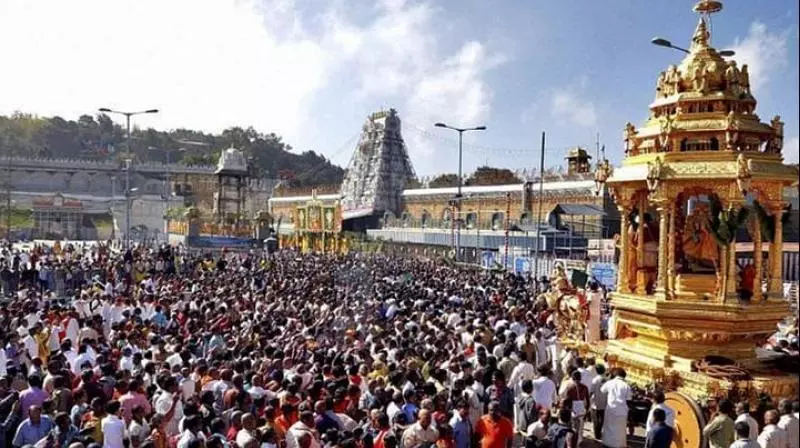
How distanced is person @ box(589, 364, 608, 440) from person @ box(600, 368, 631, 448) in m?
0.50

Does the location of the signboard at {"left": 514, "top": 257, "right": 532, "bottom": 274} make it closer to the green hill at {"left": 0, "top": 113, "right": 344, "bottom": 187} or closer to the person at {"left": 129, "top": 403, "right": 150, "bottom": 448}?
the person at {"left": 129, "top": 403, "right": 150, "bottom": 448}

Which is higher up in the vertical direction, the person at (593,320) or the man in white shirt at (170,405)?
the person at (593,320)

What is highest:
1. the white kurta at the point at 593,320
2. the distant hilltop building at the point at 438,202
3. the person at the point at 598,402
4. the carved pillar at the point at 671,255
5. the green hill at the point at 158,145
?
the green hill at the point at 158,145

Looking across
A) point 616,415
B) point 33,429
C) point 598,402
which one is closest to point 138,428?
point 33,429

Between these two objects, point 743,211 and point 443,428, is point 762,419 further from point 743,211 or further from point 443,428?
point 443,428

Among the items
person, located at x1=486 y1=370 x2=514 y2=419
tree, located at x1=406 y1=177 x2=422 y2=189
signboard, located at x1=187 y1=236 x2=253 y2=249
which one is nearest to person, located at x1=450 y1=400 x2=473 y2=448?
person, located at x1=486 y1=370 x2=514 y2=419

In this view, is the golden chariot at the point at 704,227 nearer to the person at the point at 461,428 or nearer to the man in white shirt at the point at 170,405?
the person at the point at 461,428

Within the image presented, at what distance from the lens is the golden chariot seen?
973 cm

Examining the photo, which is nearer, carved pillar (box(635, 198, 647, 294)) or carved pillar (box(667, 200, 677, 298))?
carved pillar (box(667, 200, 677, 298))

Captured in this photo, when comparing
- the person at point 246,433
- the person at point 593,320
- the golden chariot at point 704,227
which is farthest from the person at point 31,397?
the person at point 593,320

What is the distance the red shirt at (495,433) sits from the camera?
7.31 metres

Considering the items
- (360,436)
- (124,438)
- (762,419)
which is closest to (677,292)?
(762,419)

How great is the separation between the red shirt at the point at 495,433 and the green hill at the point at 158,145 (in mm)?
90953

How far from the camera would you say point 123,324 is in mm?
13188
